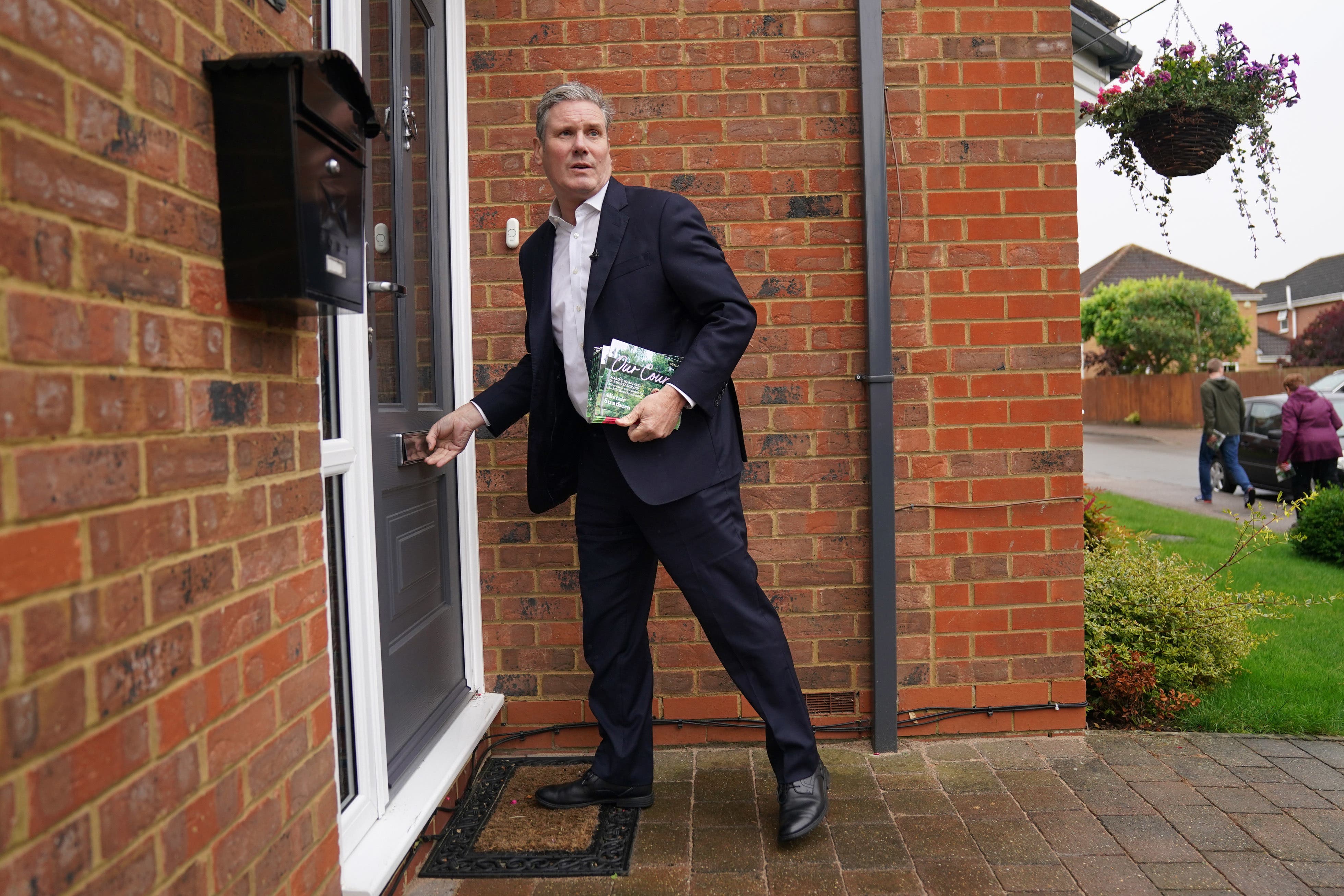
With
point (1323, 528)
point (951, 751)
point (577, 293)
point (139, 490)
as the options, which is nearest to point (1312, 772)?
point (951, 751)

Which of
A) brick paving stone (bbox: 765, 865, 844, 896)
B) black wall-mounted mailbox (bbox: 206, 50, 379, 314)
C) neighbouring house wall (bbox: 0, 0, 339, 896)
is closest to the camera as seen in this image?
neighbouring house wall (bbox: 0, 0, 339, 896)

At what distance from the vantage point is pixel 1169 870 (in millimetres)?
2361

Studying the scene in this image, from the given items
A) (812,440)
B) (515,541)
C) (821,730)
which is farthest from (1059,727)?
(515,541)

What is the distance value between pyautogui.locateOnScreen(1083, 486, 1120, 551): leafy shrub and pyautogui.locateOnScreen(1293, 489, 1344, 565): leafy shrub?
11.9 ft

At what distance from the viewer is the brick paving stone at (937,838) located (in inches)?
97.7

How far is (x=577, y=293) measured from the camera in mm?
2641

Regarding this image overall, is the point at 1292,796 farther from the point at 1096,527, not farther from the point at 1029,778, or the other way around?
the point at 1096,527

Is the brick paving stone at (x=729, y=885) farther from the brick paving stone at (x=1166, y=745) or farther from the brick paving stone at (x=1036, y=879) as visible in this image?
the brick paving stone at (x=1166, y=745)

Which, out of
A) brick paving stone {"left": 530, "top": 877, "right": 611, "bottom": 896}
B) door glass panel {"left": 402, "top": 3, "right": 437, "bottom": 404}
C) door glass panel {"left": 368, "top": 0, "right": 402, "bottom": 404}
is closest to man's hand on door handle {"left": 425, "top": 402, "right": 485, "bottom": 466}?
door glass panel {"left": 368, "top": 0, "right": 402, "bottom": 404}

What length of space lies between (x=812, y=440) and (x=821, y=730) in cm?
104

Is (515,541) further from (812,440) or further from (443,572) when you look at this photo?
(812,440)

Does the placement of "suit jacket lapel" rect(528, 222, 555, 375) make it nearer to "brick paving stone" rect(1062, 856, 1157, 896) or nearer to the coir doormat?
the coir doormat

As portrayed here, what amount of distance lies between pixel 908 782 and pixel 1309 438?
9.23 m

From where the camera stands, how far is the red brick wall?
325 centimetres
